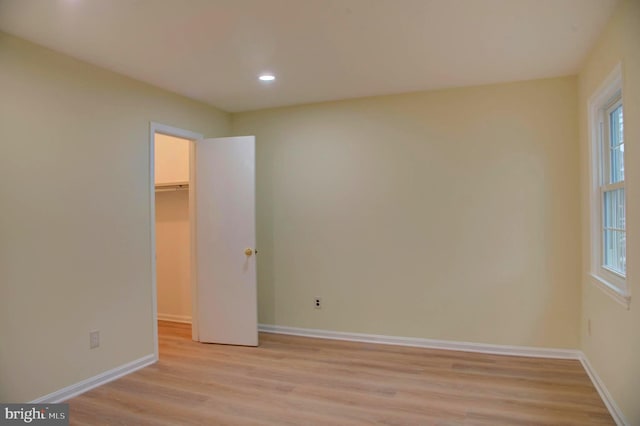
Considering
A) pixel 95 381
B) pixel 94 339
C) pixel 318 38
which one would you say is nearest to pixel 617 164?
pixel 318 38

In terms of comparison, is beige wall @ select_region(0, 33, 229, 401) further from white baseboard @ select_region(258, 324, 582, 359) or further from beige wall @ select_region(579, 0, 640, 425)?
beige wall @ select_region(579, 0, 640, 425)

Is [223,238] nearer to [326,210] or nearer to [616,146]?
[326,210]

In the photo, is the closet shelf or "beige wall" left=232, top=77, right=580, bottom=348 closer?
"beige wall" left=232, top=77, right=580, bottom=348

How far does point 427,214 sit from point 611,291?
1.69 m

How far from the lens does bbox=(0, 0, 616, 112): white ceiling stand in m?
2.40

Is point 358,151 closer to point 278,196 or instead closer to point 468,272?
point 278,196

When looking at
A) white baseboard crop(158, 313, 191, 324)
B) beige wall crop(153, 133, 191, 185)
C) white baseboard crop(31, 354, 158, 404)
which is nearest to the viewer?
white baseboard crop(31, 354, 158, 404)

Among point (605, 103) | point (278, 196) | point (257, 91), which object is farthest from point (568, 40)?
point (278, 196)

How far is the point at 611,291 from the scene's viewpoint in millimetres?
2652

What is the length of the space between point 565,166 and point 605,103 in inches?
30.0

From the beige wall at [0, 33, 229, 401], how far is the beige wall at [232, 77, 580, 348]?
147cm

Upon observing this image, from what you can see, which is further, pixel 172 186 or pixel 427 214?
pixel 172 186

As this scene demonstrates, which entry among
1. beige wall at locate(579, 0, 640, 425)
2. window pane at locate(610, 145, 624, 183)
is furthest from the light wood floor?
window pane at locate(610, 145, 624, 183)

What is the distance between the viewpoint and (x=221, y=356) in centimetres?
391
